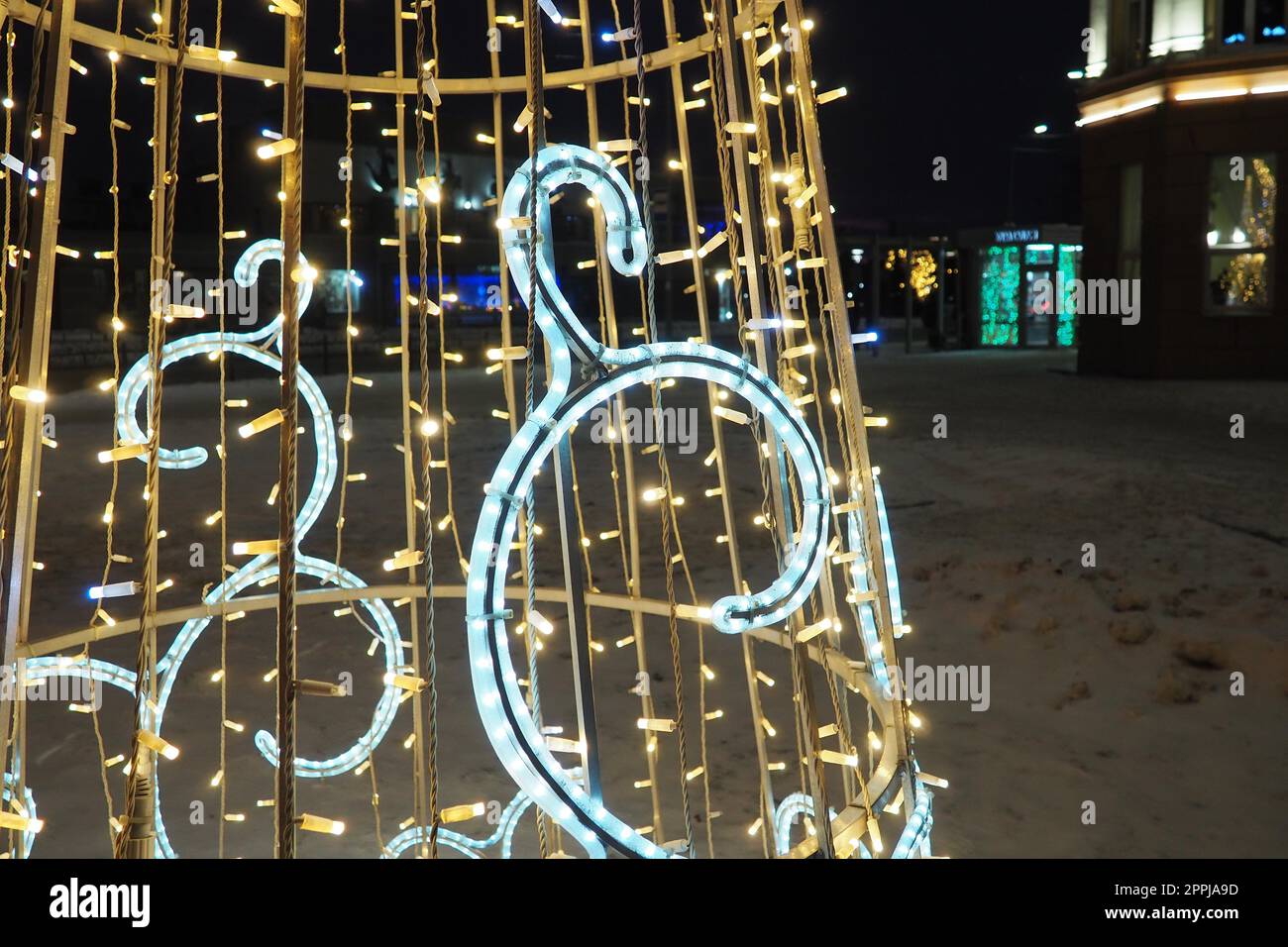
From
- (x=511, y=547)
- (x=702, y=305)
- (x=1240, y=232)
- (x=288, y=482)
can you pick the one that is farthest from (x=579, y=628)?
(x=1240, y=232)

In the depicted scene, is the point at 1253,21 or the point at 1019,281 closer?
the point at 1253,21

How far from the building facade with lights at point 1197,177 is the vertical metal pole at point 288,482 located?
11341mm

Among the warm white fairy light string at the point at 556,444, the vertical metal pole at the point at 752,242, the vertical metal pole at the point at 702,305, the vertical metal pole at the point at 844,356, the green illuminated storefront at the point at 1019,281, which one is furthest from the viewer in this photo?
the green illuminated storefront at the point at 1019,281

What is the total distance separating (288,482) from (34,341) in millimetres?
482

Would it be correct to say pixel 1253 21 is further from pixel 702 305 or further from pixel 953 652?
pixel 702 305

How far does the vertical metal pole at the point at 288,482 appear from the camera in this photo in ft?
3.44

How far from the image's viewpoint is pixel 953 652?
360cm

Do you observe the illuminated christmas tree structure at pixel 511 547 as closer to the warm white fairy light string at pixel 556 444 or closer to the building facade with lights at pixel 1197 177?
the warm white fairy light string at pixel 556 444

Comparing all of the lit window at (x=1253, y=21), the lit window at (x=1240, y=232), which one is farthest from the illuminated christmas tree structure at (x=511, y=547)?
the lit window at (x=1253, y=21)

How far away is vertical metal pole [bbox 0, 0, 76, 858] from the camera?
1.27 metres

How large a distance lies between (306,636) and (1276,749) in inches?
119

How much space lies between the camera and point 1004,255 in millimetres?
18125
